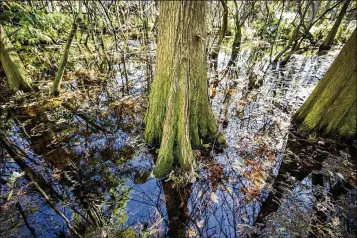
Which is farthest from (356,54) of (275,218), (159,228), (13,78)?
(13,78)

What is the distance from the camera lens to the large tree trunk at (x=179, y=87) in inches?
96.0

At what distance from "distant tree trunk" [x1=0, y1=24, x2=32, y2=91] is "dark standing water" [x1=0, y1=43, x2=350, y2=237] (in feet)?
1.19

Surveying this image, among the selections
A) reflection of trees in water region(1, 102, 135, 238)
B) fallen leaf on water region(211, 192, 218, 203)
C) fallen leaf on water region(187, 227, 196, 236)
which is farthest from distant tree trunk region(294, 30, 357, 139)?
reflection of trees in water region(1, 102, 135, 238)

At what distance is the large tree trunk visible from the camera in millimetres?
2438

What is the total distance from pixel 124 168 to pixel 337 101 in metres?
3.97

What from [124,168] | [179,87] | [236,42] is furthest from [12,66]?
[236,42]

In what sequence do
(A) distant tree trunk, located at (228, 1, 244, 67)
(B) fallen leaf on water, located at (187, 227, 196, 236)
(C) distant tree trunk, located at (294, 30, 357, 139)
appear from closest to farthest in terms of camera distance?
(B) fallen leaf on water, located at (187, 227, 196, 236) → (C) distant tree trunk, located at (294, 30, 357, 139) → (A) distant tree trunk, located at (228, 1, 244, 67)

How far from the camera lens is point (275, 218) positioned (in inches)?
111

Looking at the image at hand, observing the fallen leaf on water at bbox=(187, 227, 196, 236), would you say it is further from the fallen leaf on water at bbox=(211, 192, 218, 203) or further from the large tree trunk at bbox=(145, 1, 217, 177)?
the large tree trunk at bbox=(145, 1, 217, 177)

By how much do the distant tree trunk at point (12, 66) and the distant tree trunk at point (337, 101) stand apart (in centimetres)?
654

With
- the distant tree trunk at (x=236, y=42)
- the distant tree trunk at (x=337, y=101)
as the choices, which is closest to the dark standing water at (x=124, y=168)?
the distant tree trunk at (x=337, y=101)

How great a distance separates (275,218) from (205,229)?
3.16 feet

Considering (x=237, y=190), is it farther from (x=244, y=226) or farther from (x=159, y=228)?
(x=159, y=228)

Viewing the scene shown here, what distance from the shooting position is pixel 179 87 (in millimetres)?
2639
